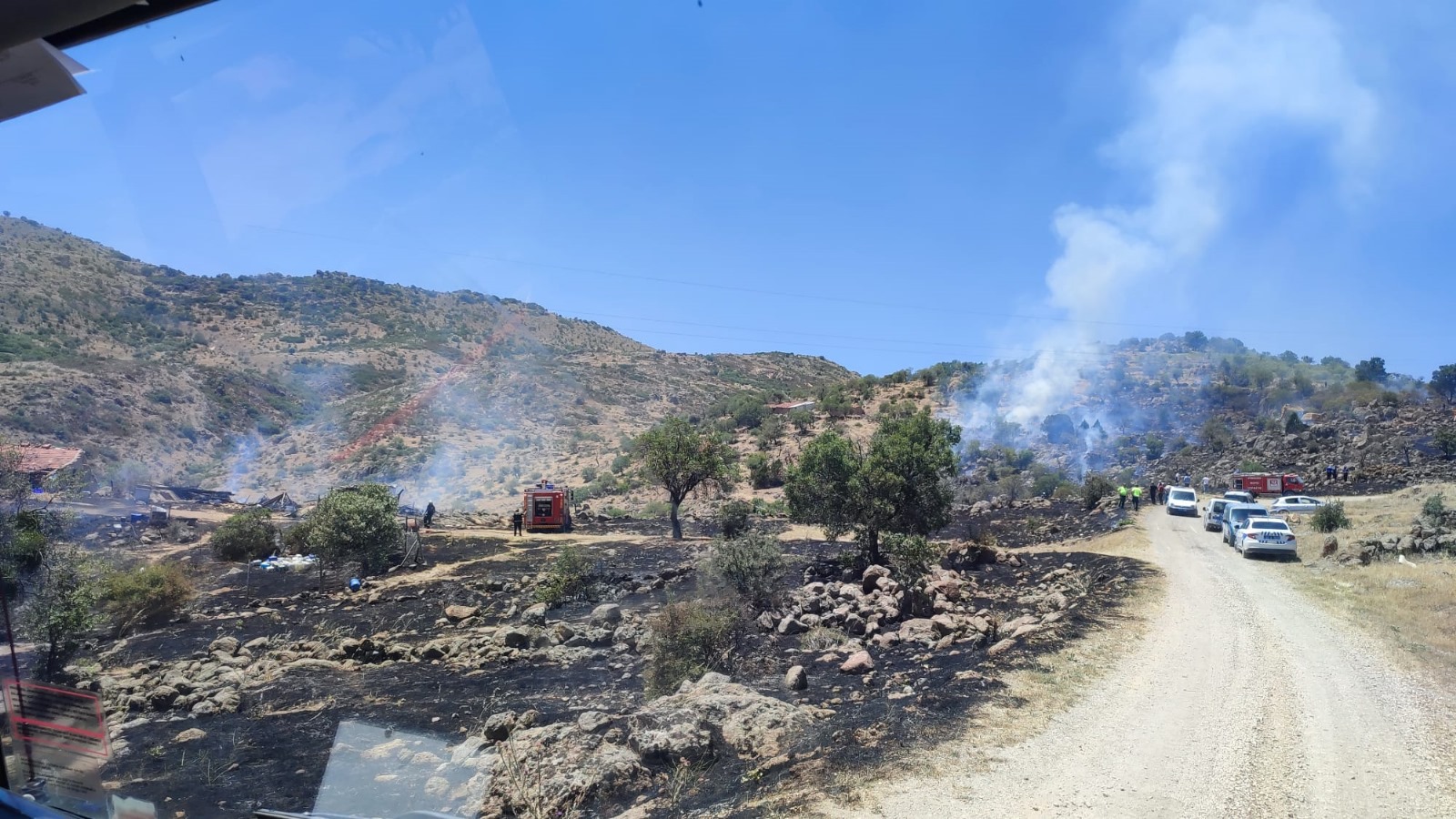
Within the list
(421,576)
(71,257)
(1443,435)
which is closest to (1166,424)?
(1443,435)

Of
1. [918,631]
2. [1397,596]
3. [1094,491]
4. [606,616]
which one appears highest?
[1094,491]

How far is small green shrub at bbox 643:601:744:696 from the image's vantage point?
13.9 m

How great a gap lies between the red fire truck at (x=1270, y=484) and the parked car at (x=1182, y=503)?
277 inches

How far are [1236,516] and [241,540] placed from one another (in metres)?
39.5

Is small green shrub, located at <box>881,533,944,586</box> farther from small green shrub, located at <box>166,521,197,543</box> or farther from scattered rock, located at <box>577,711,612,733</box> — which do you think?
small green shrub, located at <box>166,521,197,543</box>

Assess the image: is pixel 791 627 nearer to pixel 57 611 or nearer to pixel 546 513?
pixel 57 611

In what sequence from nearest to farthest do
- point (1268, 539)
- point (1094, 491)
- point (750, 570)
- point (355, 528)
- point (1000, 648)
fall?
point (1000, 648) → point (750, 570) → point (1268, 539) → point (355, 528) → point (1094, 491)

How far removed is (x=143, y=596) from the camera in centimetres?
2180

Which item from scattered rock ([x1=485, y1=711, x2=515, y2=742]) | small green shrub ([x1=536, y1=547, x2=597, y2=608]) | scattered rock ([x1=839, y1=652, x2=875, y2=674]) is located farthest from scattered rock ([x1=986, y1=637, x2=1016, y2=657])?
small green shrub ([x1=536, y1=547, x2=597, y2=608])

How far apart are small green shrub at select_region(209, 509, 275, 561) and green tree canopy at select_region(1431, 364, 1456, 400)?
89943 mm

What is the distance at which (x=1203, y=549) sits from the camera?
91.4 feet

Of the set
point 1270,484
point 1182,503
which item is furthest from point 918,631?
point 1270,484

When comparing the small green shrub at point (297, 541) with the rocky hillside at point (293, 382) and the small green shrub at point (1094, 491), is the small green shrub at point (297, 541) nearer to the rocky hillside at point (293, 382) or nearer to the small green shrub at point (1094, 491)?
the rocky hillside at point (293, 382)

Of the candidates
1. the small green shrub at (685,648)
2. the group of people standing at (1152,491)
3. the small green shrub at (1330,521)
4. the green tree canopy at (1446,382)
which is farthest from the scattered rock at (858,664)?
the green tree canopy at (1446,382)
